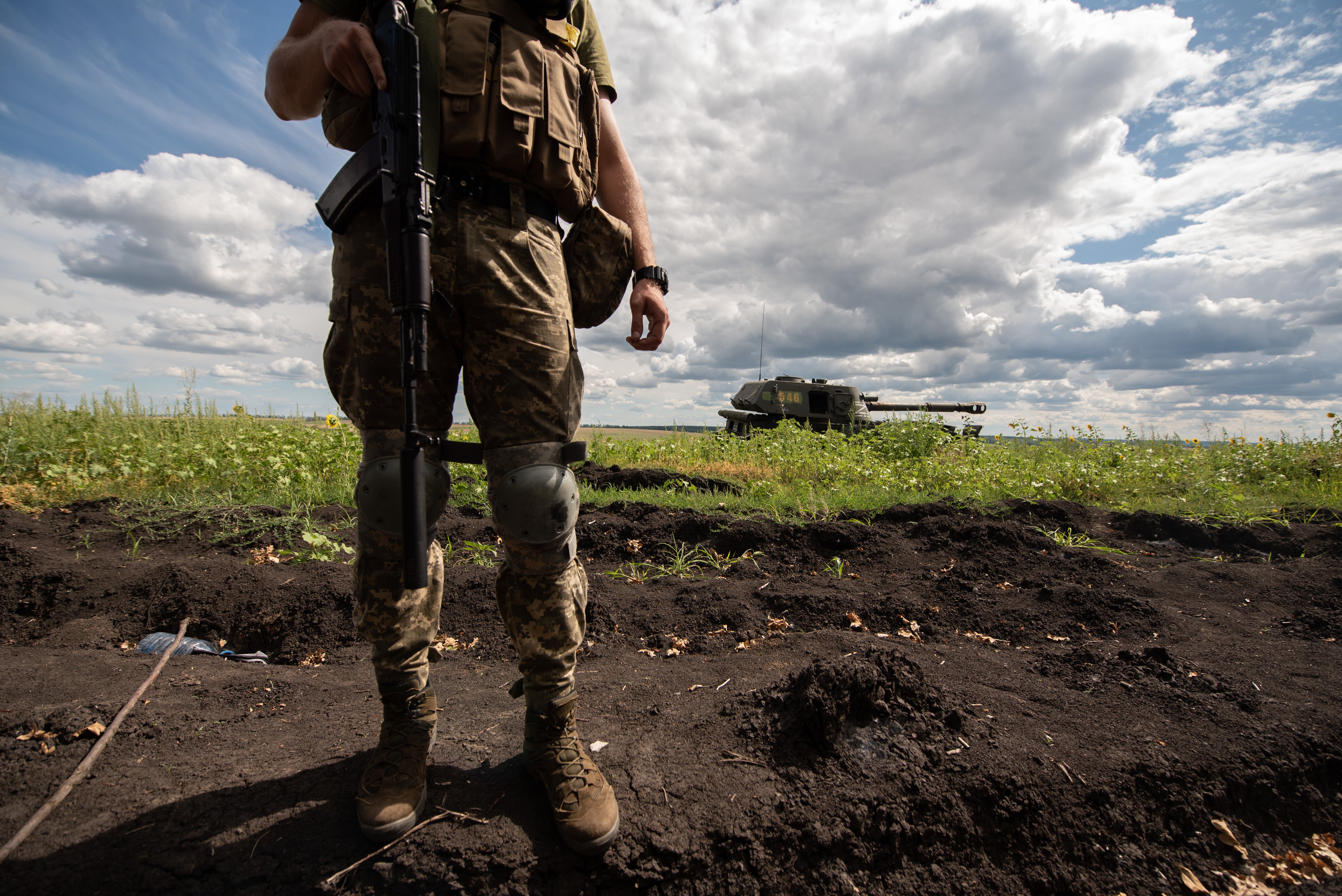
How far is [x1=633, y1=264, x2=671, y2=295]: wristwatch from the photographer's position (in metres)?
1.63

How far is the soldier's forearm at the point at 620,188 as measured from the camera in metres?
1.68

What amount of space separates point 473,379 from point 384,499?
334 millimetres

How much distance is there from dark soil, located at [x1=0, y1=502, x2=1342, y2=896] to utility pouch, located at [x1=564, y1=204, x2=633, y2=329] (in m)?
1.19

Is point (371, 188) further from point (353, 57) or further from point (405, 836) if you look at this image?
point (405, 836)

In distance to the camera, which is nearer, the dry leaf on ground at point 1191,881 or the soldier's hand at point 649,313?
the dry leaf on ground at point 1191,881

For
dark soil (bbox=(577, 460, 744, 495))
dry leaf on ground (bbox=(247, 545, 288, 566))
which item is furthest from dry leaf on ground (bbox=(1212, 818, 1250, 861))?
dark soil (bbox=(577, 460, 744, 495))

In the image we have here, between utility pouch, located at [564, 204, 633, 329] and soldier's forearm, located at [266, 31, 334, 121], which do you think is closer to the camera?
soldier's forearm, located at [266, 31, 334, 121]

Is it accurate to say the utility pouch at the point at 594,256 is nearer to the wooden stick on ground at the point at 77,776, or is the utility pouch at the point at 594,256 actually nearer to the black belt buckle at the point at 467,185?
the black belt buckle at the point at 467,185

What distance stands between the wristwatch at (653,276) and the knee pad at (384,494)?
2.51ft

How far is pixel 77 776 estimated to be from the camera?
1.35 metres

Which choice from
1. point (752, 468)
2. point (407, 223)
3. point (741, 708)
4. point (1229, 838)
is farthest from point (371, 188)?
point (752, 468)

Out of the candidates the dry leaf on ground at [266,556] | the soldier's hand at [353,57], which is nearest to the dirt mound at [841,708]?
the soldier's hand at [353,57]

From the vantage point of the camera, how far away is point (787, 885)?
1.22 meters

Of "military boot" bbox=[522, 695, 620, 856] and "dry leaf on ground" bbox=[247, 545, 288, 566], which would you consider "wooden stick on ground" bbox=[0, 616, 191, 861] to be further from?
"dry leaf on ground" bbox=[247, 545, 288, 566]
